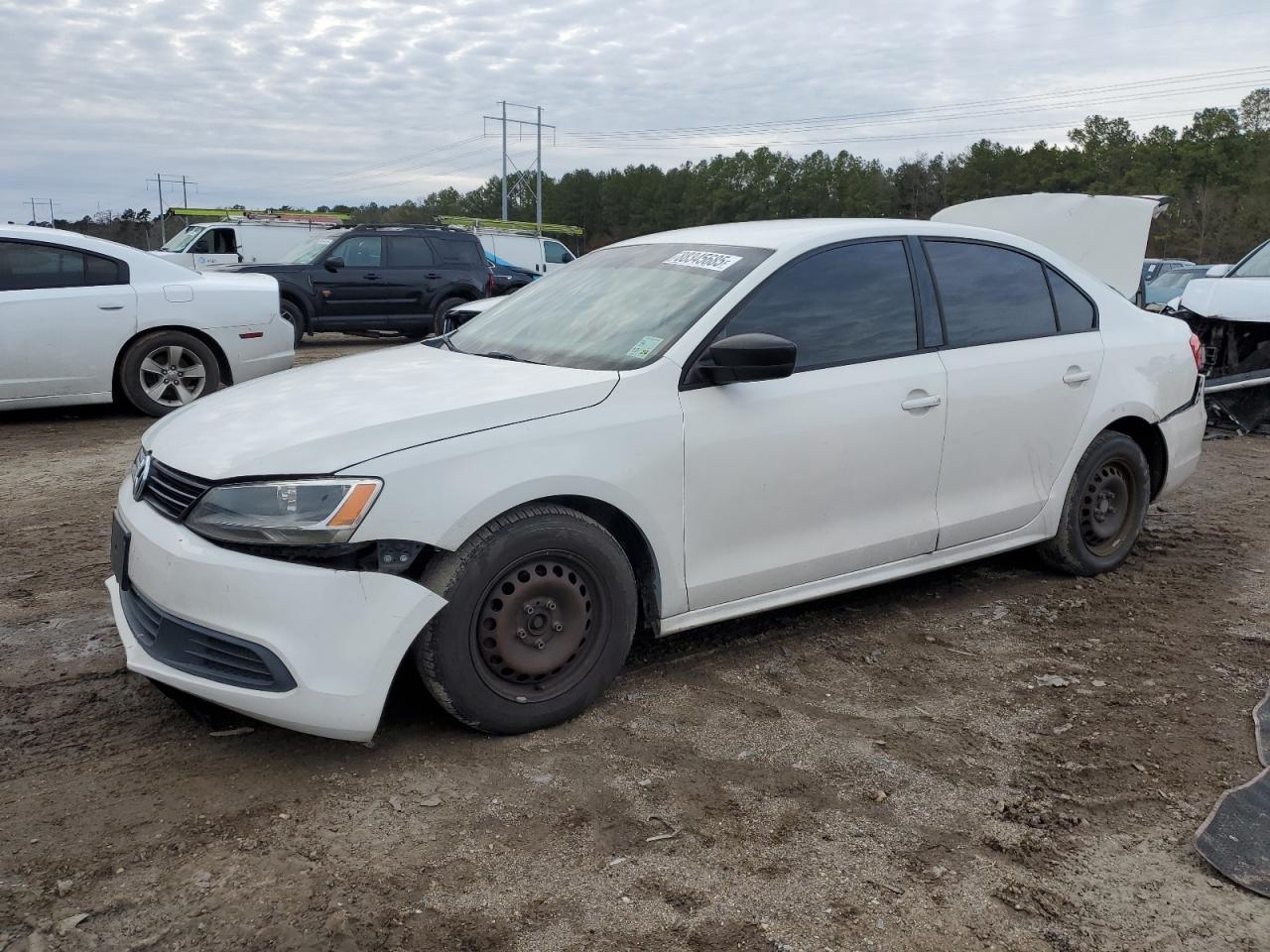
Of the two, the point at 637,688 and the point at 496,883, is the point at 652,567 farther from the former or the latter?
the point at 496,883

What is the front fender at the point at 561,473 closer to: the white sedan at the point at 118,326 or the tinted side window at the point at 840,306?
the tinted side window at the point at 840,306

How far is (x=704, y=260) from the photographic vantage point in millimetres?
4168

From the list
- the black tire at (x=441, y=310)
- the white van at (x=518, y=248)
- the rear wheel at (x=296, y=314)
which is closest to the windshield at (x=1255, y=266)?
the black tire at (x=441, y=310)

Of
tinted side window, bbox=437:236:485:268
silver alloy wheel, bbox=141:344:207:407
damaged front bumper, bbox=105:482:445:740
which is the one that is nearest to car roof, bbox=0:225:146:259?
silver alloy wheel, bbox=141:344:207:407

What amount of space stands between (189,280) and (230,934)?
25.1 ft

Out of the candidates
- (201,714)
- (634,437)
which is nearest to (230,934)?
(201,714)

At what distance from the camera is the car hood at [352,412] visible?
3119 millimetres

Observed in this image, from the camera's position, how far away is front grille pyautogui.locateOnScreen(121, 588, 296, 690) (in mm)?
2990

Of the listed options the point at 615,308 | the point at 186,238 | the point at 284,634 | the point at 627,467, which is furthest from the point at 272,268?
the point at 284,634

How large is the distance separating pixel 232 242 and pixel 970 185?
6094 cm

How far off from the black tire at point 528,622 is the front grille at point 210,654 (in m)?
0.41

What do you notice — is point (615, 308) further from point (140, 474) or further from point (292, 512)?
point (140, 474)

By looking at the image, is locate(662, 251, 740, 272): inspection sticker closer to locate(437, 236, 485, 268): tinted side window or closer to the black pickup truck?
the black pickup truck

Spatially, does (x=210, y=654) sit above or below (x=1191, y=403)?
below
